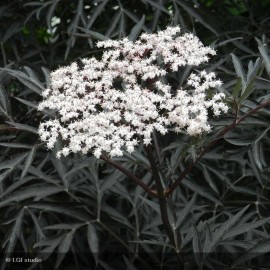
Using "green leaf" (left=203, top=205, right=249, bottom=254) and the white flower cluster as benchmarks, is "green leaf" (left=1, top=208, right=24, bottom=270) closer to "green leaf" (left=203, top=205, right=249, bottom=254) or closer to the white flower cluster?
the white flower cluster

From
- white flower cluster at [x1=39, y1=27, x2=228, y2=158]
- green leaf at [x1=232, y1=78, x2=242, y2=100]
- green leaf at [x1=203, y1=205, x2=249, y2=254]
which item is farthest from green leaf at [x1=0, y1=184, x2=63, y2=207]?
green leaf at [x1=232, y1=78, x2=242, y2=100]

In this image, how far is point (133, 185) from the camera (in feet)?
6.92

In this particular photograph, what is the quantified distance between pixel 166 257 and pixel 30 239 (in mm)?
542

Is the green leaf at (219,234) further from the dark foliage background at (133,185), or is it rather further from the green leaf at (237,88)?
the green leaf at (237,88)

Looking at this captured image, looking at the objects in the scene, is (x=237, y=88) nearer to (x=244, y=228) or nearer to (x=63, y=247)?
(x=244, y=228)

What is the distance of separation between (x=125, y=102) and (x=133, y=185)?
0.75m

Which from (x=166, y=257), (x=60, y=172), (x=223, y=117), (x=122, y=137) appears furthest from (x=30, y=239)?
(x=223, y=117)

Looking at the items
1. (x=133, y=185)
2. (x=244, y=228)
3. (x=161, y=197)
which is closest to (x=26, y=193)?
(x=161, y=197)

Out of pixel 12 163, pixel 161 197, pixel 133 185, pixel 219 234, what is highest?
pixel 133 185

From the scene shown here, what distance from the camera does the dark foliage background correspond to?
4.97ft

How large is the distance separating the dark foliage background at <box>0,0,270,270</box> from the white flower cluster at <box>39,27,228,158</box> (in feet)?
0.27

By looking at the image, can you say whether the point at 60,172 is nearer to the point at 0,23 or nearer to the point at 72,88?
the point at 72,88

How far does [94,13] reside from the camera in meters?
2.19

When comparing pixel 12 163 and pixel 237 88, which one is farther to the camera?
pixel 12 163
